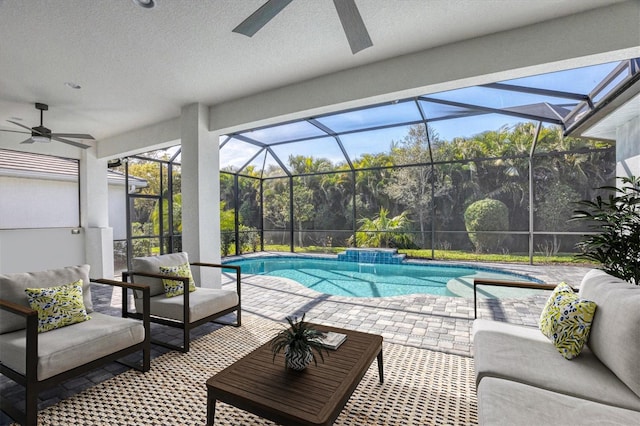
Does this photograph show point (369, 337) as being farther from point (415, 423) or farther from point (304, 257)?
point (304, 257)

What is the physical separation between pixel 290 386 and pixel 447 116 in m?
6.51

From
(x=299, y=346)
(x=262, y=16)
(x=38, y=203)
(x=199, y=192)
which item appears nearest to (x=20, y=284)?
(x=299, y=346)

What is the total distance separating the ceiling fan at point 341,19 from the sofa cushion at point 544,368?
7.32ft

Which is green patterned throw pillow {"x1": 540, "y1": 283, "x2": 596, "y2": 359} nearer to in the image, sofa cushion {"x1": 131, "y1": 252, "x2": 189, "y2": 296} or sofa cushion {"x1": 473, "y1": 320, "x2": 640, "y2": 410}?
sofa cushion {"x1": 473, "y1": 320, "x2": 640, "y2": 410}

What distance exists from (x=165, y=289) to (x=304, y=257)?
23.1 ft

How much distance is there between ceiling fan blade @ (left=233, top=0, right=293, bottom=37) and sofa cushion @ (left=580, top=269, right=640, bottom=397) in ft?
8.44

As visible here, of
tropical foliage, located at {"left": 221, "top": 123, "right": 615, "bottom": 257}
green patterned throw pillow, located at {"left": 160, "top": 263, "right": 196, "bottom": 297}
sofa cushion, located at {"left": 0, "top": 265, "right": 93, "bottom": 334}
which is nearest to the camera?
sofa cushion, located at {"left": 0, "top": 265, "right": 93, "bottom": 334}

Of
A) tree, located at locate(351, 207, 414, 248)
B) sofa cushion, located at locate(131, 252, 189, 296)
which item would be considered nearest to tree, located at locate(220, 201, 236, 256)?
tree, located at locate(351, 207, 414, 248)

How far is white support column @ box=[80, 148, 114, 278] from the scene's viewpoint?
6.74 m

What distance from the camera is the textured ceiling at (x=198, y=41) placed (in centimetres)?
258

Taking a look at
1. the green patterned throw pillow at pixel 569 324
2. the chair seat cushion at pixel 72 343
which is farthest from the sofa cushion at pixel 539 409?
the chair seat cushion at pixel 72 343

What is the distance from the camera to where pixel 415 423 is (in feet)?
6.47

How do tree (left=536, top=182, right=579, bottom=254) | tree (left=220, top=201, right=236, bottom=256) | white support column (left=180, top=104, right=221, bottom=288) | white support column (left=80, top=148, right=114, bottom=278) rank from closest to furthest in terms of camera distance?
white support column (left=180, top=104, right=221, bottom=288) → white support column (left=80, top=148, right=114, bottom=278) → tree (left=536, top=182, right=579, bottom=254) → tree (left=220, top=201, right=236, bottom=256)

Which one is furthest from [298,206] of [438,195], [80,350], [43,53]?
[80,350]
